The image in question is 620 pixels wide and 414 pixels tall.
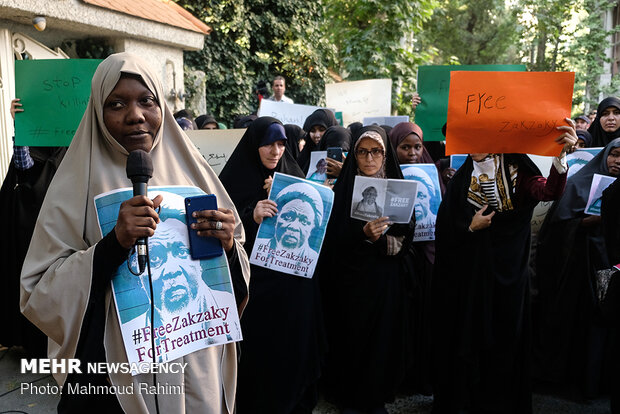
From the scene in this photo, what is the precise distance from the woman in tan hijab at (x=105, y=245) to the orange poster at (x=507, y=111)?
1733mm

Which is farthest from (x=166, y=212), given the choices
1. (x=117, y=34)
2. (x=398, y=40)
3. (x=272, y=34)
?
(x=272, y=34)

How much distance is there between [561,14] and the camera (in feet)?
43.0

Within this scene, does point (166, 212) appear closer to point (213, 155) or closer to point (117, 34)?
point (213, 155)

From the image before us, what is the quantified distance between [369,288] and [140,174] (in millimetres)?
2397

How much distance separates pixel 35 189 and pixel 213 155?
1.51m

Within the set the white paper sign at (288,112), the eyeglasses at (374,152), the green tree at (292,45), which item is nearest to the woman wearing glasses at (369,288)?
the eyeglasses at (374,152)

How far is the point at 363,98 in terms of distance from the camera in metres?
7.46

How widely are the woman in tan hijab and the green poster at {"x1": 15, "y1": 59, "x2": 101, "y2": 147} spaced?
1907mm

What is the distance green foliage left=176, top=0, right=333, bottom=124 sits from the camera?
11636 mm

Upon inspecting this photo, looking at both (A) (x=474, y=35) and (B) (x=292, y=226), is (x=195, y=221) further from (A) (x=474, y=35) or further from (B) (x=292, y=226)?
(A) (x=474, y=35)

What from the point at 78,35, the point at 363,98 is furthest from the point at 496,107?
the point at 78,35

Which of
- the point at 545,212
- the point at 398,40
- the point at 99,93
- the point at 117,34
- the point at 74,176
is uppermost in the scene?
the point at 398,40

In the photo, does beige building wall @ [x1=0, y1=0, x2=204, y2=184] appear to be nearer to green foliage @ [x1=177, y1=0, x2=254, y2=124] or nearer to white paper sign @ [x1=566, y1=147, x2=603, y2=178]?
green foliage @ [x1=177, y1=0, x2=254, y2=124]

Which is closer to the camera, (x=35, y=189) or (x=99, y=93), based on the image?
(x=99, y=93)
